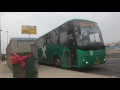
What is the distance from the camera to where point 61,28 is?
16.5 metres

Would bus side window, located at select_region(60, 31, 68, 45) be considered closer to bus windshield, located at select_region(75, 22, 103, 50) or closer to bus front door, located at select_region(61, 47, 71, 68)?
bus front door, located at select_region(61, 47, 71, 68)

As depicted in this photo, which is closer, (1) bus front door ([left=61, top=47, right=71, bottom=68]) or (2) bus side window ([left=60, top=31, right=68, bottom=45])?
(1) bus front door ([left=61, top=47, right=71, bottom=68])

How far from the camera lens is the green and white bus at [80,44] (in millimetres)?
14195

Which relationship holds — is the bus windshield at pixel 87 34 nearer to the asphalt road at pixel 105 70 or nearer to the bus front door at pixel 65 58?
the bus front door at pixel 65 58

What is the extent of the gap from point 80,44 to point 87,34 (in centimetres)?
96

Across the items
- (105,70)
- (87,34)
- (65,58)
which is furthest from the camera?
(65,58)

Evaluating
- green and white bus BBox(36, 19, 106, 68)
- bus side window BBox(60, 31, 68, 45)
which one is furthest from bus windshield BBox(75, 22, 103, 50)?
bus side window BBox(60, 31, 68, 45)

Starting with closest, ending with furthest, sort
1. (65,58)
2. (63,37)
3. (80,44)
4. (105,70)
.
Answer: (80,44), (105,70), (65,58), (63,37)

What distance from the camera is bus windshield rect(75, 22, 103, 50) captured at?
14.3 metres

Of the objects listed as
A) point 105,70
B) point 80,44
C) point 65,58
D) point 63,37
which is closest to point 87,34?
point 80,44

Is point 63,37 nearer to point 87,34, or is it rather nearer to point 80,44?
point 87,34

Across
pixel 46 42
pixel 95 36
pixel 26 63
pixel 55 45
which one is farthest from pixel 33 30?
pixel 26 63

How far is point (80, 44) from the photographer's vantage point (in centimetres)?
1416

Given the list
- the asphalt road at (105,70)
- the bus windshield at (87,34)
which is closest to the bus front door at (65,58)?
the asphalt road at (105,70)
